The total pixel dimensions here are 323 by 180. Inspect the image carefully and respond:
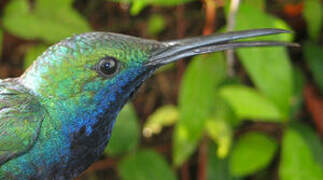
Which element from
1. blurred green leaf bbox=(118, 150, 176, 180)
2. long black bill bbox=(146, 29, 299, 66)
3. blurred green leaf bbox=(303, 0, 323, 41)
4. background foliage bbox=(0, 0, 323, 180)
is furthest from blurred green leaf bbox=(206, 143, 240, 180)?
long black bill bbox=(146, 29, 299, 66)

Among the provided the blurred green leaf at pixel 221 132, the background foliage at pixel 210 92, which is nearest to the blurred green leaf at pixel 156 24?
the background foliage at pixel 210 92

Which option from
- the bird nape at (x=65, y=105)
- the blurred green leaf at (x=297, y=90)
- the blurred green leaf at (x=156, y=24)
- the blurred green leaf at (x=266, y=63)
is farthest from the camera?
the blurred green leaf at (x=156, y=24)

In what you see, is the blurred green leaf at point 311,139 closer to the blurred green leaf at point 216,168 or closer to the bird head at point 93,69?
the blurred green leaf at point 216,168

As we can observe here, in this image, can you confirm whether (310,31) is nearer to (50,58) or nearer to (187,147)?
(187,147)

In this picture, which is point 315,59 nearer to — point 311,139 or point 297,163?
point 311,139

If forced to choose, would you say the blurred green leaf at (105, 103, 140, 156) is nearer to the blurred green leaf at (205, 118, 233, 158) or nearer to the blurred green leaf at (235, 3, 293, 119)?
the blurred green leaf at (205, 118, 233, 158)
